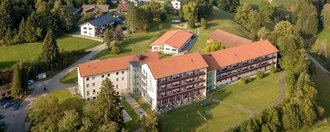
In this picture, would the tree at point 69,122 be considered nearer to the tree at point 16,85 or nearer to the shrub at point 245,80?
the tree at point 16,85

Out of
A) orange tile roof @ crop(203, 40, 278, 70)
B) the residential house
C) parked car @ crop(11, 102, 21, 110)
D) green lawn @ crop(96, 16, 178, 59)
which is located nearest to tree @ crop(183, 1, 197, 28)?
green lawn @ crop(96, 16, 178, 59)

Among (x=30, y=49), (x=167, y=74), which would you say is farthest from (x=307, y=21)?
(x=30, y=49)

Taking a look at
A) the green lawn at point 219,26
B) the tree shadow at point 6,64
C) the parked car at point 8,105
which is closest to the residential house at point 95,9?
the green lawn at point 219,26

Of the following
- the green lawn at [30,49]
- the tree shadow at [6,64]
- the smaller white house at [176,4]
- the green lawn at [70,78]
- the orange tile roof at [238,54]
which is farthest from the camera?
the smaller white house at [176,4]

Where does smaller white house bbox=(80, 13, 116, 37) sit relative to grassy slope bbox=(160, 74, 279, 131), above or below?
above

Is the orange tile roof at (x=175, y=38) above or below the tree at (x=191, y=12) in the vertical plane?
below

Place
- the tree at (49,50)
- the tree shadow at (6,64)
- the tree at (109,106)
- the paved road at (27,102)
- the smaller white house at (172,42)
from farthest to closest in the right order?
the smaller white house at (172,42) < the tree shadow at (6,64) < the tree at (49,50) < the paved road at (27,102) < the tree at (109,106)

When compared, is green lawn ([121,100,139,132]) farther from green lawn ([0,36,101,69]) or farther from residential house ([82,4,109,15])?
residential house ([82,4,109,15])
